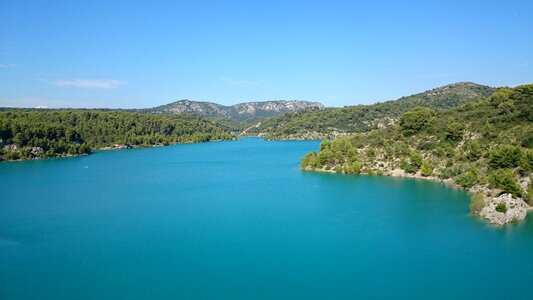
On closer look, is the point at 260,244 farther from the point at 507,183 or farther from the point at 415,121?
the point at 415,121

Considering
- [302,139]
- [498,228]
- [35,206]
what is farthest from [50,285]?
[302,139]

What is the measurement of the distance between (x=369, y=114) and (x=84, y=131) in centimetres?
7376

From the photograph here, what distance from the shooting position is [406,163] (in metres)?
46.6

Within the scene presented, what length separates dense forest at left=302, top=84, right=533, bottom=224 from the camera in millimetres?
34219

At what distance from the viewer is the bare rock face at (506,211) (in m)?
27.9

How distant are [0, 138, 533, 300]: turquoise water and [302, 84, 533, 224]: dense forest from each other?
2.82 m

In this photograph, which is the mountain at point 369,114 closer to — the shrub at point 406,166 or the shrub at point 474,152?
the shrub at point 406,166

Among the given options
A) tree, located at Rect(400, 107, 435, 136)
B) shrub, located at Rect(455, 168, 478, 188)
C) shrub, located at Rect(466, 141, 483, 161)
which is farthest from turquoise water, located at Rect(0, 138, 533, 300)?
tree, located at Rect(400, 107, 435, 136)

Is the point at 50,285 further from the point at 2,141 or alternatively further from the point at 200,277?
the point at 2,141

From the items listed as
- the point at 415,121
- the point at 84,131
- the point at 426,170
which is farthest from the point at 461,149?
the point at 84,131

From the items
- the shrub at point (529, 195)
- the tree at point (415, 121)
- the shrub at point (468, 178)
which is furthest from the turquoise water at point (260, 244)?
the tree at point (415, 121)

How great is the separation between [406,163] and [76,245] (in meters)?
33.6

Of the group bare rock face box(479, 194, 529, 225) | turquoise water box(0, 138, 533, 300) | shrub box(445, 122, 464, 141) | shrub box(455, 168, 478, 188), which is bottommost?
turquoise water box(0, 138, 533, 300)

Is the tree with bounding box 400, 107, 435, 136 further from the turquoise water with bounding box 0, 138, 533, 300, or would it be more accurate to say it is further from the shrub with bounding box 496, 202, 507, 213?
the shrub with bounding box 496, 202, 507, 213
